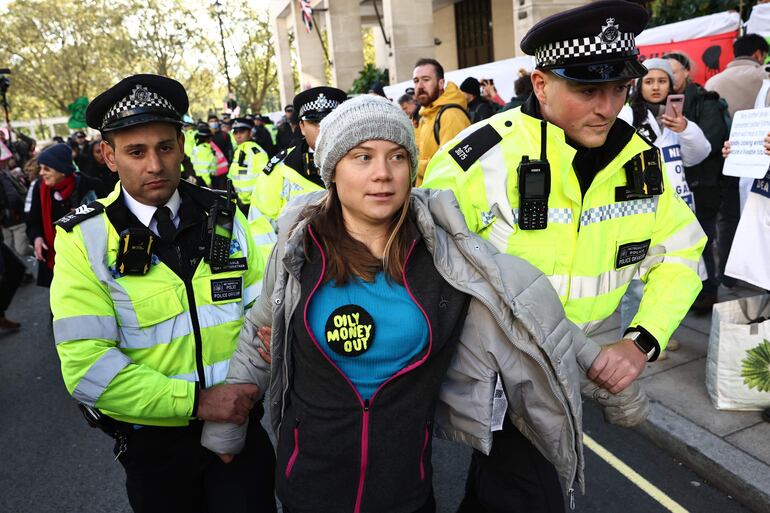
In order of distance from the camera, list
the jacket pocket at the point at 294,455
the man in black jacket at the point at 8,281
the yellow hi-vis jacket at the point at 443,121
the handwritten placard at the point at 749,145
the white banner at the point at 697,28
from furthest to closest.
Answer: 1. the white banner at the point at 697,28
2. the man in black jacket at the point at 8,281
3. the yellow hi-vis jacket at the point at 443,121
4. the handwritten placard at the point at 749,145
5. the jacket pocket at the point at 294,455

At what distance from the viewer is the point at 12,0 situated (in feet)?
124

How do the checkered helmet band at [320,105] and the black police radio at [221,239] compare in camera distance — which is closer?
the black police radio at [221,239]

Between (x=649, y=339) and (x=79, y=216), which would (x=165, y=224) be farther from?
(x=649, y=339)

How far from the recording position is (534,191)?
6.70 feet

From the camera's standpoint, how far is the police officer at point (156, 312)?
1.93 meters

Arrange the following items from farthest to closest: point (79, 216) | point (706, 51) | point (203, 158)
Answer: point (203, 158), point (706, 51), point (79, 216)

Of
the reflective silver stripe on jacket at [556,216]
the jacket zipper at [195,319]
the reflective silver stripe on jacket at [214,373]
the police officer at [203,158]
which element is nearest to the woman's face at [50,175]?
the jacket zipper at [195,319]

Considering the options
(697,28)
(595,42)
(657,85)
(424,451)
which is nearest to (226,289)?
(424,451)

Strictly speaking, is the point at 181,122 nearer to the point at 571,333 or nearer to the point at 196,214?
the point at 196,214

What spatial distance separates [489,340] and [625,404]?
0.54 m

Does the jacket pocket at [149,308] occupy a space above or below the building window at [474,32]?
below

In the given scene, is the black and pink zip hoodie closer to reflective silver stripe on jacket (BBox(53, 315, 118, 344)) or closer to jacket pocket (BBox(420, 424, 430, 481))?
jacket pocket (BBox(420, 424, 430, 481))

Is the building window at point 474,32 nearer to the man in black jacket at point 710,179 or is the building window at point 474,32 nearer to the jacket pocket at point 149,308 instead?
the man in black jacket at point 710,179

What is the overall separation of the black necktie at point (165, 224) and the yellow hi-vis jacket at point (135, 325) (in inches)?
4.2
